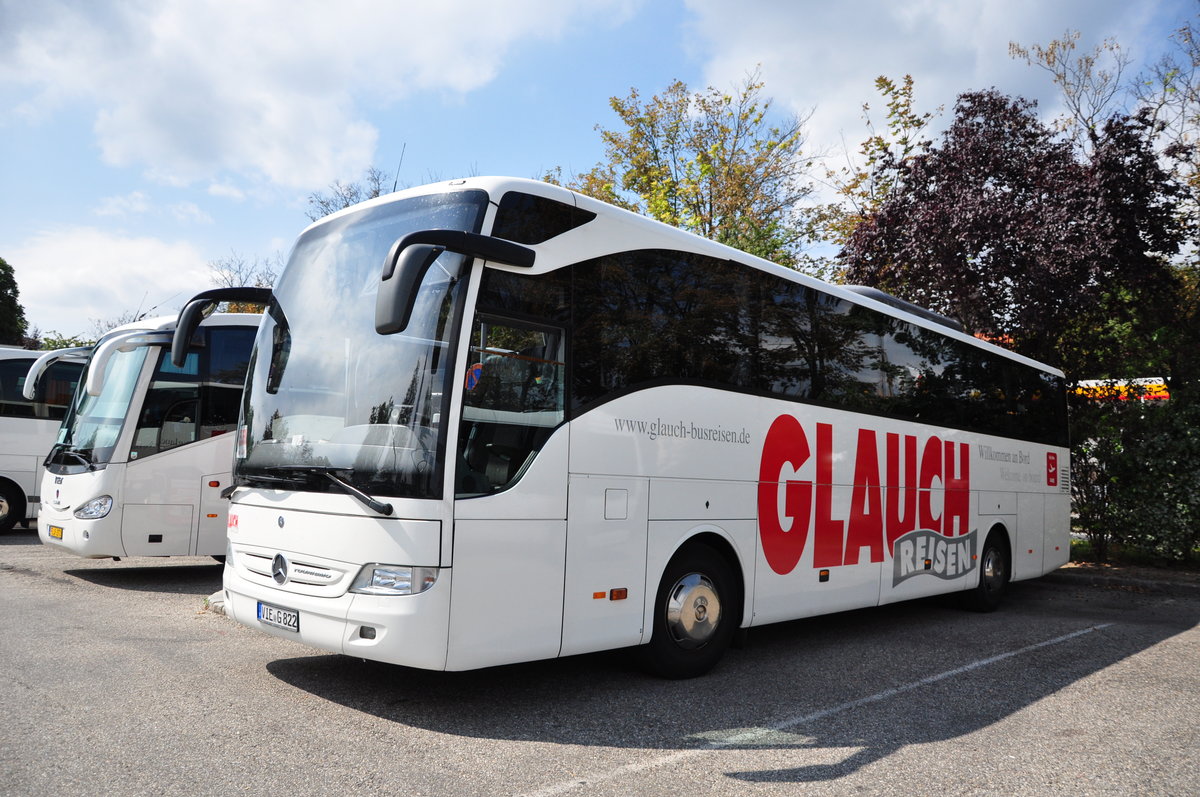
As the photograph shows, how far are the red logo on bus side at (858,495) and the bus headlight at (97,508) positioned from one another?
24.4 ft

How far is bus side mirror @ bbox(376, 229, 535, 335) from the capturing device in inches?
177

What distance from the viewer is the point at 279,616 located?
555cm

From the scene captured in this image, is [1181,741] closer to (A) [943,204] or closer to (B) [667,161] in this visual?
(A) [943,204]

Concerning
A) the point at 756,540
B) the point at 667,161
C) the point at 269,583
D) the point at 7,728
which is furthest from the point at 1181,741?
the point at 667,161

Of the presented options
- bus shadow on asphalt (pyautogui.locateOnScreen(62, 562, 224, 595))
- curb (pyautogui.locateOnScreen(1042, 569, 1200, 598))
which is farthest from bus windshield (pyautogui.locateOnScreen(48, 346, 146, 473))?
curb (pyautogui.locateOnScreen(1042, 569, 1200, 598))

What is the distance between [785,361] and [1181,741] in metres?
3.86

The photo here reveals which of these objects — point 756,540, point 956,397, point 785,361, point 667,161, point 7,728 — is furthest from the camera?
point 667,161

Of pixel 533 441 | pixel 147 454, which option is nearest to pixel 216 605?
pixel 147 454

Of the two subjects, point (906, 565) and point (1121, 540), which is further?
point (1121, 540)

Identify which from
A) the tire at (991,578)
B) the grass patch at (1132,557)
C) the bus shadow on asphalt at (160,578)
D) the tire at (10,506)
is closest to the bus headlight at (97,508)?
the bus shadow on asphalt at (160,578)

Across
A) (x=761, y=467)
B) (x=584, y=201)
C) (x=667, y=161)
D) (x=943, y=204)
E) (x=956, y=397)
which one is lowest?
(x=761, y=467)

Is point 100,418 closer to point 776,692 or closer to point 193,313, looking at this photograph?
point 193,313

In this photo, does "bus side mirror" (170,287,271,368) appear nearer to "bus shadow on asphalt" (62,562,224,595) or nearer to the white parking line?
the white parking line

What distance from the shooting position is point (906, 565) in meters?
9.17
